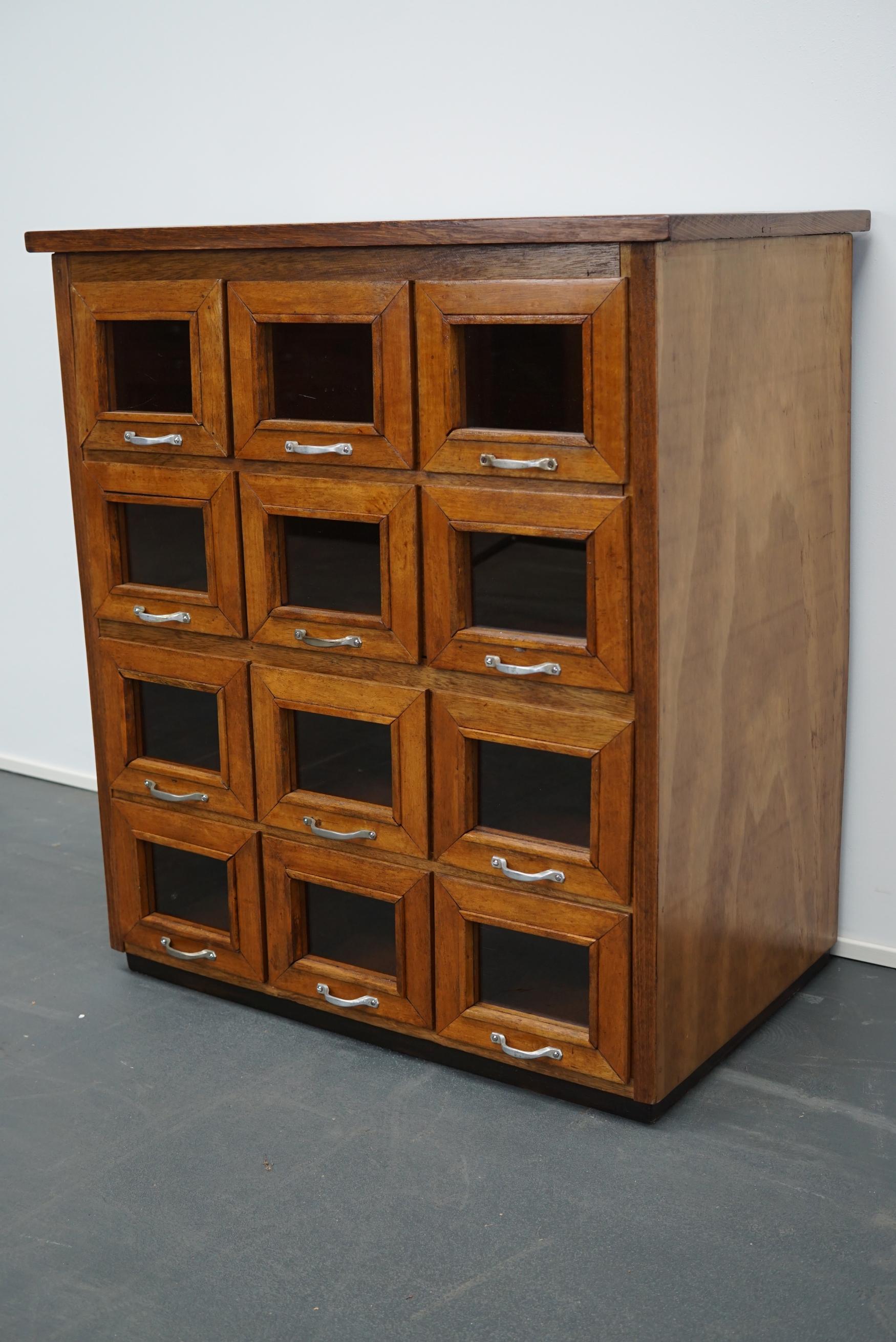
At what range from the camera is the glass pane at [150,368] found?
7.74 ft

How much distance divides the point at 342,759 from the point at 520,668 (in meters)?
0.41

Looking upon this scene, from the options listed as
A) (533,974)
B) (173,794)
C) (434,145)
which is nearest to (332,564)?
(173,794)

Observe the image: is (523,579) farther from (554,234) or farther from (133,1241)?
(133,1241)

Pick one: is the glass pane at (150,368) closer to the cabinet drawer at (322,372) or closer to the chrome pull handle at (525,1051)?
the cabinet drawer at (322,372)

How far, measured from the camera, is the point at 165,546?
2482mm

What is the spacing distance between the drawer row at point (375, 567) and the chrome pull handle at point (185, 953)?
58cm

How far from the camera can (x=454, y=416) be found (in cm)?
208

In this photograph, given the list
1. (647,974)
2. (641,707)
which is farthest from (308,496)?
(647,974)

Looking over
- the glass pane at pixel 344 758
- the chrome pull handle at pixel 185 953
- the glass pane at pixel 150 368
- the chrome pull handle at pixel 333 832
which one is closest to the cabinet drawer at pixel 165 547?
the glass pane at pixel 150 368

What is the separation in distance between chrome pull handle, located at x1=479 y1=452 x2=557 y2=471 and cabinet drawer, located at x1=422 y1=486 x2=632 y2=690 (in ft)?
0.11

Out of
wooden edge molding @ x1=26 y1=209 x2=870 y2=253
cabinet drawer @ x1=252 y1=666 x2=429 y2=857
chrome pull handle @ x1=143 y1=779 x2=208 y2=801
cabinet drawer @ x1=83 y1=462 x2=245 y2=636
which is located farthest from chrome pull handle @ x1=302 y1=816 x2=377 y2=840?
wooden edge molding @ x1=26 y1=209 x2=870 y2=253

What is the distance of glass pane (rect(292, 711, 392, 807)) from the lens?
2.31 m

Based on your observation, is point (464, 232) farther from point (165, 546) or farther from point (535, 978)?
A: point (535, 978)

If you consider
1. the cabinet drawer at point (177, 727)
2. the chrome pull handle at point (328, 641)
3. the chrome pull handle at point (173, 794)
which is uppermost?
the chrome pull handle at point (328, 641)
